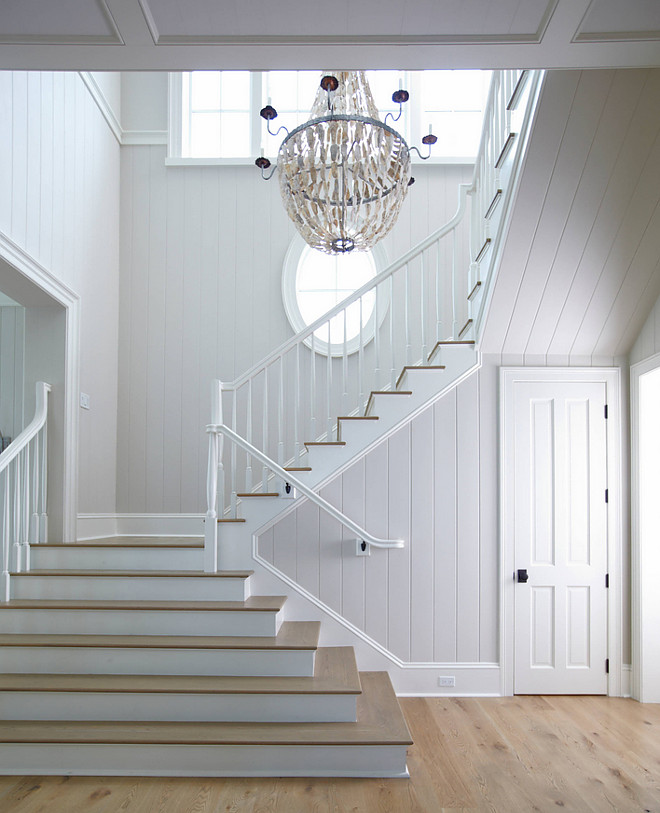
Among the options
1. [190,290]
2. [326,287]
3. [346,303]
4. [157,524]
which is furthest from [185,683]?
[326,287]

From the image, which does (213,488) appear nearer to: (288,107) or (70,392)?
(70,392)

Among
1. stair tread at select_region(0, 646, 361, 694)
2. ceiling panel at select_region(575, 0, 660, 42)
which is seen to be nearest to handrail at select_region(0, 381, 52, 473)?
stair tread at select_region(0, 646, 361, 694)

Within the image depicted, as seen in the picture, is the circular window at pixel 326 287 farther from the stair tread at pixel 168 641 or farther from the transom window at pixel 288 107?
the stair tread at pixel 168 641

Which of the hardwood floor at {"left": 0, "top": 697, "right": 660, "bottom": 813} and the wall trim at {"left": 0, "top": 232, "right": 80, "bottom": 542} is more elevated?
the wall trim at {"left": 0, "top": 232, "right": 80, "bottom": 542}

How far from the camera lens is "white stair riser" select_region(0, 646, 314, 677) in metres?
3.92

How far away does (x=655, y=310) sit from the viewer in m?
4.60

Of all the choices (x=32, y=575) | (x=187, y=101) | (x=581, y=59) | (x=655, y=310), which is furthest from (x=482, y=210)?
(x=32, y=575)

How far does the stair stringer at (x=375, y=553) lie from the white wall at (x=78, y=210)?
4.85ft

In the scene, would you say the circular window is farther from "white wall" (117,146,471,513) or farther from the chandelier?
the chandelier

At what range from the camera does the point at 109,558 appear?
15.2ft

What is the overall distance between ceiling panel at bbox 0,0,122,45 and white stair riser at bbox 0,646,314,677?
2951 mm

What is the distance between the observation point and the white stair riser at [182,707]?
3.70 metres

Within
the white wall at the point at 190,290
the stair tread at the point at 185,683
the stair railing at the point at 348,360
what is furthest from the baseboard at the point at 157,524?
the stair tread at the point at 185,683

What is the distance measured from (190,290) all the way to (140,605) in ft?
10.0
